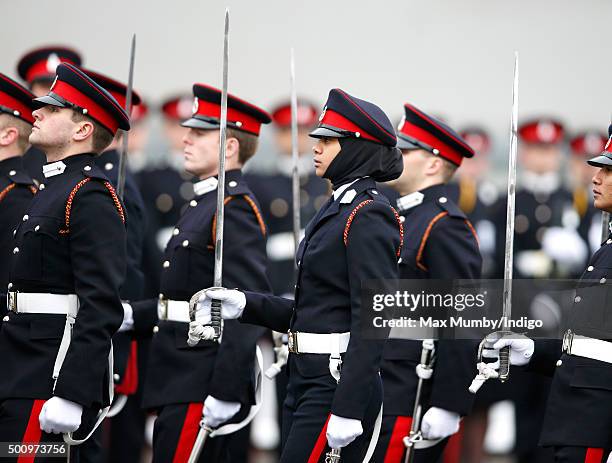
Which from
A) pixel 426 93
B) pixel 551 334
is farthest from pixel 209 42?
pixel 551 334

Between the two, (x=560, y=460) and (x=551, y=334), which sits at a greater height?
(x=551, y=334)

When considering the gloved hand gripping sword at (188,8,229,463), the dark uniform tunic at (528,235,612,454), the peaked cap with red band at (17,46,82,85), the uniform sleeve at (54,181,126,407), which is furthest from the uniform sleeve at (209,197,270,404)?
the peaked cap with red band at (17,46,82,85)

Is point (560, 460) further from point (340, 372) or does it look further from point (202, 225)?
point (202, 225)

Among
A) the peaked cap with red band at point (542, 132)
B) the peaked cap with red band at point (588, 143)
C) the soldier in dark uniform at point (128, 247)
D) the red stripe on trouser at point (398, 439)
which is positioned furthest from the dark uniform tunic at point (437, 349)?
the peaked cap with red band at point (588, 143)

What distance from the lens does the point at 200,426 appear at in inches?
208

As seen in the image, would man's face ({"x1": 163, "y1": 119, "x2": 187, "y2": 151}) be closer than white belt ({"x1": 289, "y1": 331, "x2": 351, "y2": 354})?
No

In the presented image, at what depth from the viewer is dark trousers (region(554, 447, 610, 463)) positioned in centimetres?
466

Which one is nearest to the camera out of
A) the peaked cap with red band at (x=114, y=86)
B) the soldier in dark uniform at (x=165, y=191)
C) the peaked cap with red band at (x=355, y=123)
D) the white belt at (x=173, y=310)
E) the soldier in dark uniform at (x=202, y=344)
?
the peaked cap with red band at (x=355, y=123)

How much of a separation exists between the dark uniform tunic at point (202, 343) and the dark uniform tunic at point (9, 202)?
2.08ft

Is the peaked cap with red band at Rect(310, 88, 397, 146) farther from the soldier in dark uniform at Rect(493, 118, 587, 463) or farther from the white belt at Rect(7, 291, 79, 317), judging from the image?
the soldier in dark uniform at Rect(493, 118, 587, 463)

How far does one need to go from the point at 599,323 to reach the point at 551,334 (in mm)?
409

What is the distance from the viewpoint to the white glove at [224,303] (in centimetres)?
460

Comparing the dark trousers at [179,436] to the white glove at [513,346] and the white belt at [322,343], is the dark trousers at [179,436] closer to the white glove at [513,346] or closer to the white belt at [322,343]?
the white belt at [322,343]

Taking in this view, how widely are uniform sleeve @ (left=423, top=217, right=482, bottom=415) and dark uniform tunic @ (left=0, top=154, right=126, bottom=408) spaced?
149 cm
